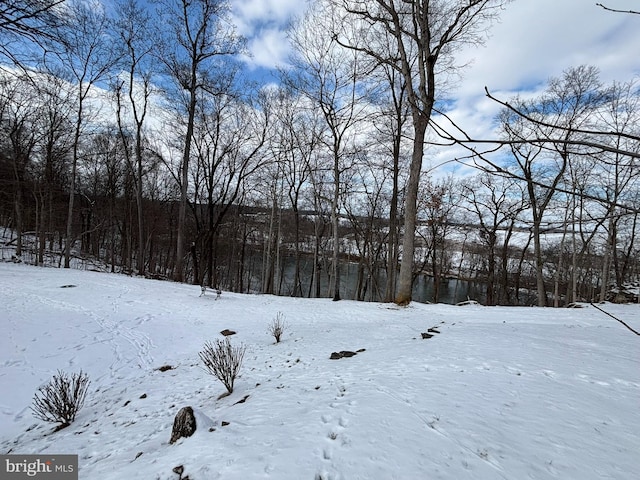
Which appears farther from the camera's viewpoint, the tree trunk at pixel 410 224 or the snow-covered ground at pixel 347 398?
the tree trunk at pixel 410 224

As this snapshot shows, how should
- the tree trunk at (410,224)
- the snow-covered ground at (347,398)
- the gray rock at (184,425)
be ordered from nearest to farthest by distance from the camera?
the snow-covered ground at (347,398) → the gray rock at (184,425) → the tree trunk at (410,224)

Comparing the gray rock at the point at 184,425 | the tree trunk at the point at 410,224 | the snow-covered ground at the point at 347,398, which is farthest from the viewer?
the tree trunk at the point at 410,224

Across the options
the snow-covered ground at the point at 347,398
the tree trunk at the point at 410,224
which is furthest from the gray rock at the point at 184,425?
the tree trunk at the point at 410,224

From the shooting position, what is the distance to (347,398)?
2914 mm

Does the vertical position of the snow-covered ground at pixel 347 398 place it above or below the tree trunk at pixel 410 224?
below

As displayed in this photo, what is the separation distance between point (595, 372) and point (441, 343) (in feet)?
6.14

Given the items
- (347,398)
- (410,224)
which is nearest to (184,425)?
(347,398)

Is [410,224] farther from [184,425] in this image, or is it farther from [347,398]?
[184,425]

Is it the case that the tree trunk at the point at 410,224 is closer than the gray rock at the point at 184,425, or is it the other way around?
the gray rock at the point at 184,425

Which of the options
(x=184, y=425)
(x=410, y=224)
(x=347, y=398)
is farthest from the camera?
(x=410, y=224)

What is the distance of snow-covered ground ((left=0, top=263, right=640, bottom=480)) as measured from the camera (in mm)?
1904

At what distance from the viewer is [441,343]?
4.75 metres

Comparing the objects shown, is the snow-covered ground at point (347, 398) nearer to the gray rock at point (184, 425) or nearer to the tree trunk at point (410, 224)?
the gray rock at point (184, 425)

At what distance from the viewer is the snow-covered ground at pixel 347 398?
1.90 meters
